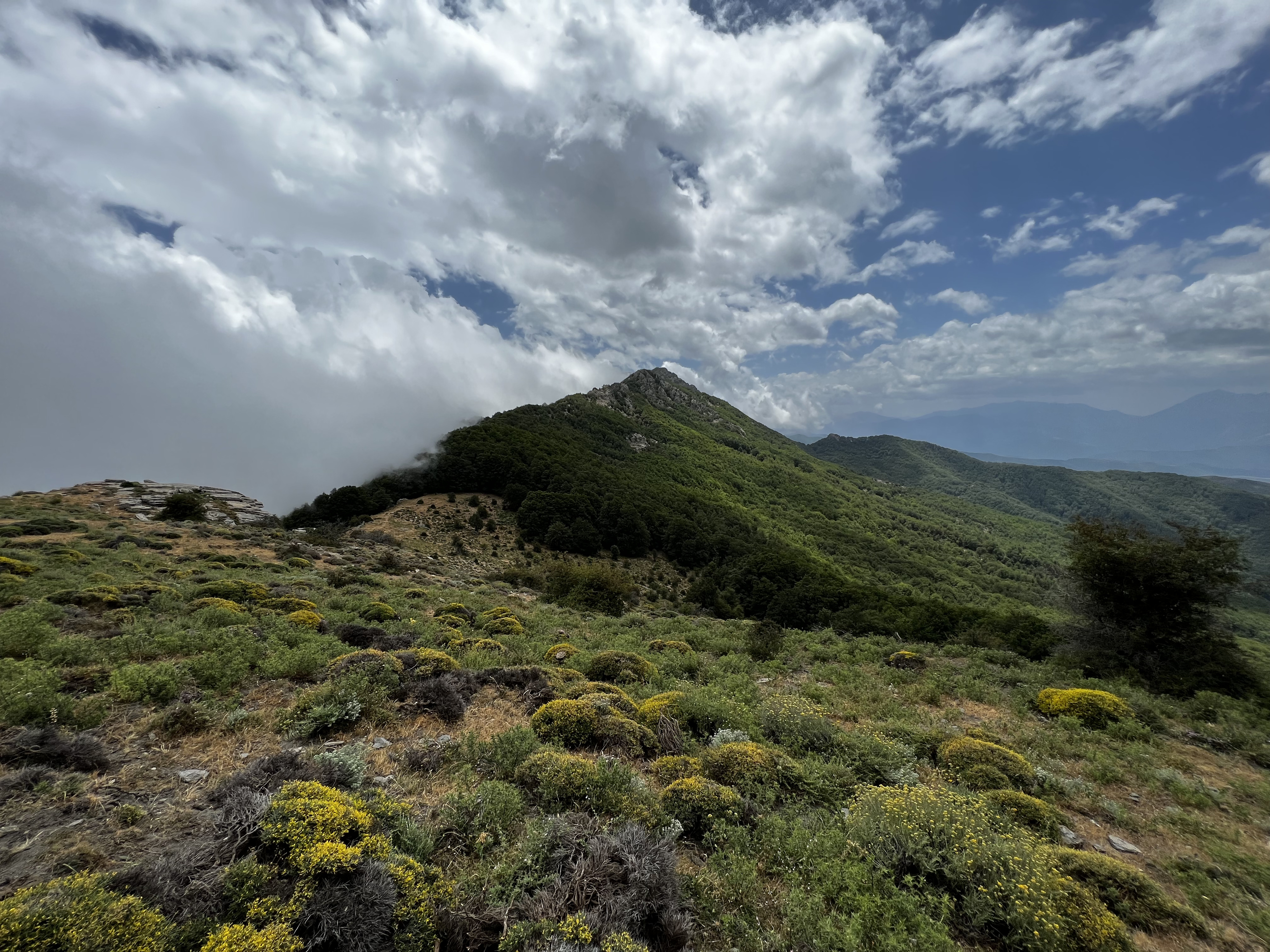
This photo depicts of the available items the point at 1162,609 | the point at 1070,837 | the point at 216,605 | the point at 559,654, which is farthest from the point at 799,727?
the point at 1162,609

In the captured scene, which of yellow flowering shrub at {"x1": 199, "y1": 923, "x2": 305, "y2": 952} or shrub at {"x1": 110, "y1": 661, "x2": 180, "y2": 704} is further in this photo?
shrub at {"x1": 110, "y1": 661, "x2": 180, "y2": 704}

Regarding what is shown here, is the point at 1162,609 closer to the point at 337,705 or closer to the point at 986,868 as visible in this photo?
the point at 986,868

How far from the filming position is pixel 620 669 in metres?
11.8

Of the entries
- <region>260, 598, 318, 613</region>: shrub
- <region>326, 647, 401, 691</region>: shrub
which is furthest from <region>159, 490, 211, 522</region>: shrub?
<region>326, 647, 401, 691</region>: shrub

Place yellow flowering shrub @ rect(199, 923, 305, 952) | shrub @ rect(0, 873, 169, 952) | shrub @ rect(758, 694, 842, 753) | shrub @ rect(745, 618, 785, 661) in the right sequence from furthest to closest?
shrub @ rect(745, 618, 785, 661) < shrub @ rect(758, 694, 842, 753) < yellow flowering shrub @ rect(199, 923, 305, 952) < shrub @ rect(0, 873, 169, 952)

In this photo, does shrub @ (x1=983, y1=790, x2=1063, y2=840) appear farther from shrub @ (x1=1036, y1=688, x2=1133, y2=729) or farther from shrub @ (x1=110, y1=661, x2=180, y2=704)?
shrub @ (x1=110, y1=661, x2=180, y2=704)

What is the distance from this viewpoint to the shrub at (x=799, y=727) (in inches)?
338

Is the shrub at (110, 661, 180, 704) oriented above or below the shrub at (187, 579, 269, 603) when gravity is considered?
below

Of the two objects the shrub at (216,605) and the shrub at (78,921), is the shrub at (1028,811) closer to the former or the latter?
the shrub at (78,921)

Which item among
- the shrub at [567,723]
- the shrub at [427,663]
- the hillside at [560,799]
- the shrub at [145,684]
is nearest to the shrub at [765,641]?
the hillside at [560,799]

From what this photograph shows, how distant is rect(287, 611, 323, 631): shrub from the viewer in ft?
38.5

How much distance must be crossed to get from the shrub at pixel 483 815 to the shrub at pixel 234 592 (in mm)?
12475

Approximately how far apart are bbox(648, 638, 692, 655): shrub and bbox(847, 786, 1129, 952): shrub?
894 centimetres

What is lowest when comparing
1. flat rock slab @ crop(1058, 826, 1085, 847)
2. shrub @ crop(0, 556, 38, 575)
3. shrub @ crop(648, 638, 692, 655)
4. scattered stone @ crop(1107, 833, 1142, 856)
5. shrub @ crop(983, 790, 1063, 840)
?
scattered stone @ crop(1107, 833, 1142, 856)
